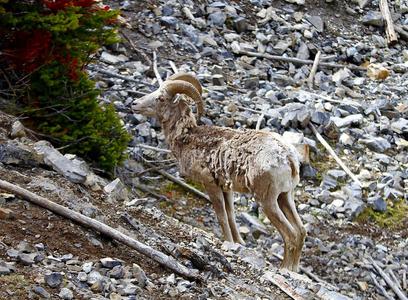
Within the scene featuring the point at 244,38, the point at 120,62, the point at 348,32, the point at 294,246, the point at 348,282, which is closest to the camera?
the point at 294,246

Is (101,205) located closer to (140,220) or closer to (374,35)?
(140,220)

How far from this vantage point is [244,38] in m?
17.4

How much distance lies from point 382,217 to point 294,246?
327 cm

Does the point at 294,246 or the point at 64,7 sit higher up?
the point at 64,7

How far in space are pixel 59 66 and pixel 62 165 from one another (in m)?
1.91

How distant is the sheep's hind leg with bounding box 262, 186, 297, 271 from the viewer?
925 cm

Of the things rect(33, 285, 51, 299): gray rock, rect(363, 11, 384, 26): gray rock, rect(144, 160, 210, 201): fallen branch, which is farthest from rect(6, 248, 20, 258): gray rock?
rect(363, 11, 384, 26): gray rock

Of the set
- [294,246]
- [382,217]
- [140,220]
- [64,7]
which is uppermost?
[64,7]

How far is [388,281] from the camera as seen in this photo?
10.5 metres

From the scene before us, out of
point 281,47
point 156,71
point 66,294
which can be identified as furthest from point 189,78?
point 281,47

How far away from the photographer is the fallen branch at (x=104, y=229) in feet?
22.0

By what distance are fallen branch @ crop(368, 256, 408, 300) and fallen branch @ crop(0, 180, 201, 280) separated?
4187 mm

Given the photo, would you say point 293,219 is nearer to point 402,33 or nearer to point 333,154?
point 333,154

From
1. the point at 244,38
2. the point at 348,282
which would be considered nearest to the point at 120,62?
the point at 244,38
